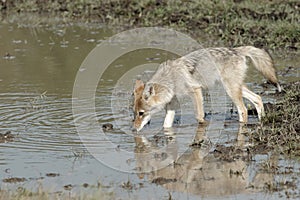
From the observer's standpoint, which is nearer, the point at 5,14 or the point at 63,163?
the point at 63,163

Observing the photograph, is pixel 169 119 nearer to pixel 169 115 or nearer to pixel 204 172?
pixel 169 115

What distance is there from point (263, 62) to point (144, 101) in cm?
191

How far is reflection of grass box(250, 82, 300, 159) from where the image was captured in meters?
7.87

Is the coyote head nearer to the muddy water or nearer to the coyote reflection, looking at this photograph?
the muddy water

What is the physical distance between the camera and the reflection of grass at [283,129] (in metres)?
7.87

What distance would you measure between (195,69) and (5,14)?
1176cm

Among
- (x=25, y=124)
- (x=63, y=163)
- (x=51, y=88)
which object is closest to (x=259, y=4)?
(x=51, y=88)

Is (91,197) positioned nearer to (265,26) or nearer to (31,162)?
(31,162)

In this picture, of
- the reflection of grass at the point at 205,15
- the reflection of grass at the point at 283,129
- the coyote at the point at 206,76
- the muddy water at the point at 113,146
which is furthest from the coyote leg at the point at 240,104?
the reflection of grass at the point at 205,15

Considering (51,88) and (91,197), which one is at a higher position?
(91,197)

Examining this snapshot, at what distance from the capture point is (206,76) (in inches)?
390

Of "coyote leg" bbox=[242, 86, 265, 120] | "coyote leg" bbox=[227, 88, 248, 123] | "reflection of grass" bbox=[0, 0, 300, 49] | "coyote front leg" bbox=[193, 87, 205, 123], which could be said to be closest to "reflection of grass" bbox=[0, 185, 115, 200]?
"coyote front leg" bbox=[193, 87, 205, 123]

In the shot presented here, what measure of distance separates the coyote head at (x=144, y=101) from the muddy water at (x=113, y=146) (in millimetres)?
184

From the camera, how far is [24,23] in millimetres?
18922
